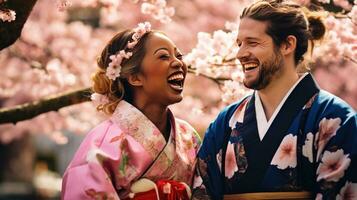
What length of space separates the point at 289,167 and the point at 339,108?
1.29 feet

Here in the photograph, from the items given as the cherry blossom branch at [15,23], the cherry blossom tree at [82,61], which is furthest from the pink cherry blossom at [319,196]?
the cherry blossom tree at [82,61]

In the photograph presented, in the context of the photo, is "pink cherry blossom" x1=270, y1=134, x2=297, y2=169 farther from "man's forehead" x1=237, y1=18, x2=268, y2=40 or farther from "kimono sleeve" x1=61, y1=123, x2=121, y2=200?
"kimono sleeve" x1=61, y1=123, x2=121, y2=200

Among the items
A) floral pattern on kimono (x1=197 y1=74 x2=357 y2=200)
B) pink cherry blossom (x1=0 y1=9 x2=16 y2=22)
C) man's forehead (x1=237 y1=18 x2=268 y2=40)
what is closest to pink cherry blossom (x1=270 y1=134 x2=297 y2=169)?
floral pattern on kimono (x1=197 y1=74 x2=357 y2=200)

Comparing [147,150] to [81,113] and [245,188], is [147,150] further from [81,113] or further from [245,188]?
[81,113]

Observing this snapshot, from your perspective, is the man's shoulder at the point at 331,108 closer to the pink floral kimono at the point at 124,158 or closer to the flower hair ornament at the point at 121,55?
the pink floral kimono at the point at 124,158

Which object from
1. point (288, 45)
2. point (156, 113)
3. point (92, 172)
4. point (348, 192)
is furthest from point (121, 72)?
point (348, 192)

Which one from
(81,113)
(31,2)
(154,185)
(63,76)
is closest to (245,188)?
(154,185)

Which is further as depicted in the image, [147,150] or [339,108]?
[147,150]

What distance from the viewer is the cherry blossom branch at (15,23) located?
5.29 meters

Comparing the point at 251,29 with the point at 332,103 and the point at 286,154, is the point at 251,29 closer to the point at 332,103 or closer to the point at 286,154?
the point at 332,103

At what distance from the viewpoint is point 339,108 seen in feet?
14.0

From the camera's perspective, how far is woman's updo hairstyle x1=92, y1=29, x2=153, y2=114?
4.94 meters

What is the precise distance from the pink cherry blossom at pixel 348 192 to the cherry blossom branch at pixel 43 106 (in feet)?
8.32

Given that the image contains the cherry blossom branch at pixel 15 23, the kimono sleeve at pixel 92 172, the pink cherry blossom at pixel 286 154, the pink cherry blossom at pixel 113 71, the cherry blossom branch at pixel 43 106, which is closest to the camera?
the pink cherry blossom at pixel 286 154
